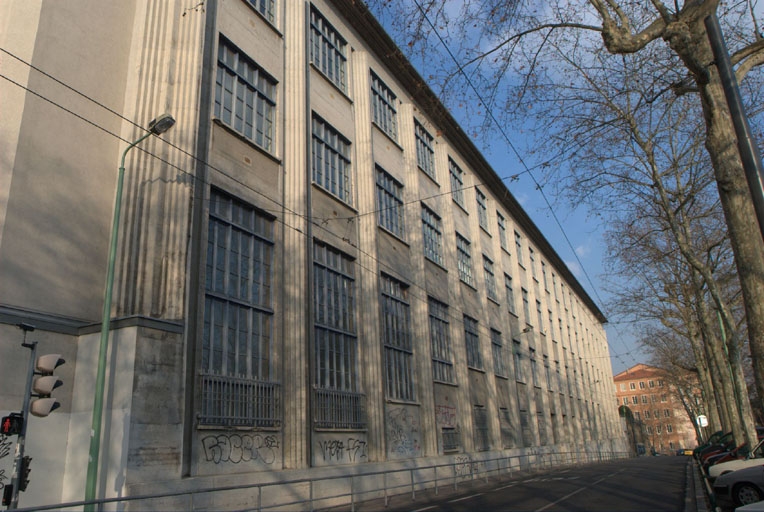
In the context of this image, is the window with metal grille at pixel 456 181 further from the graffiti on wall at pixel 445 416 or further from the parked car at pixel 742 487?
the parked car at pixel 742 487

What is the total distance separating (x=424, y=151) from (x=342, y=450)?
15.6m

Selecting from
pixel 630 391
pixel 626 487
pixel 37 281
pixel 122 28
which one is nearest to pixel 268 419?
pixel 37 281

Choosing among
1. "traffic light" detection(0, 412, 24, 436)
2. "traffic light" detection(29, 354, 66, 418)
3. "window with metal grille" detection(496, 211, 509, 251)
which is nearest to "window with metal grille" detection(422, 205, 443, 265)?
"window with metal grille" detection(496, 211, 509, 251)

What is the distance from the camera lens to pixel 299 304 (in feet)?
48.7

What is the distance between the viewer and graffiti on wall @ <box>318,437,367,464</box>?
Result: 49.2ft

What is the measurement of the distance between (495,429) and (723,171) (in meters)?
21.4

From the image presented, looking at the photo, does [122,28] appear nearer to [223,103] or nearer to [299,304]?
[223,103]

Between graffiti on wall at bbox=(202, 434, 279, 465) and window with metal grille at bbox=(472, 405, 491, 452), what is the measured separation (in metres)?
13.9

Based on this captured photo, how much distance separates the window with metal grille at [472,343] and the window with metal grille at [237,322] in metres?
14.6

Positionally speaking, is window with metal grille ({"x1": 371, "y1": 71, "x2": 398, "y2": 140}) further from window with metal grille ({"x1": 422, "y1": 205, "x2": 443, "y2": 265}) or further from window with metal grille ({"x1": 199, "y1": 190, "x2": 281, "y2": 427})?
window with metal grille ({"x1": 199, "y1": 190, "x2": 281, "y2": 427})

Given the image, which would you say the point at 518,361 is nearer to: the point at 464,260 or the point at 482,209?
the point at 464,260

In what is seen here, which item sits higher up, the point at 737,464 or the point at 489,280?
the point at 489,280

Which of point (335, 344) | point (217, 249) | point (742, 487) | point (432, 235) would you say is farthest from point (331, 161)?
Answer: point (742, 487)

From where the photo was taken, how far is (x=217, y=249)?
13016 mm
